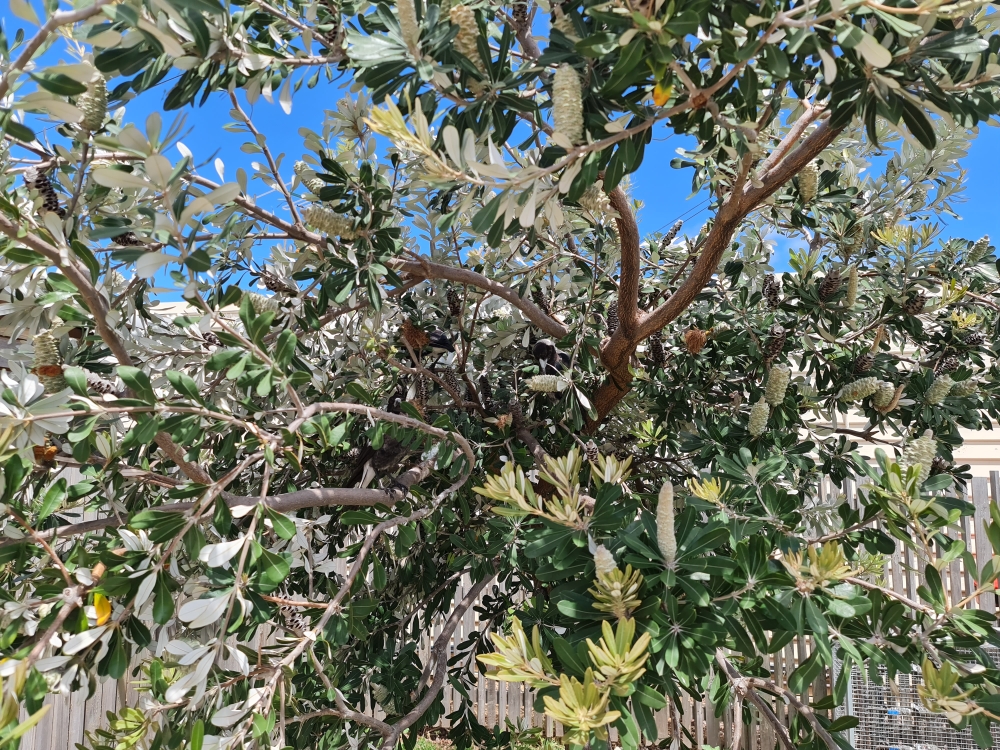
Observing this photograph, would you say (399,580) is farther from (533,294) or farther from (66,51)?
(66,51)

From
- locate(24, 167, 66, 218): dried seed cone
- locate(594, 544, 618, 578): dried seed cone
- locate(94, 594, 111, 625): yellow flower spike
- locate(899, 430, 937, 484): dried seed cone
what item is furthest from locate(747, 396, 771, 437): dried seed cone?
locate(24, 167, 66, 218): dried seed cone

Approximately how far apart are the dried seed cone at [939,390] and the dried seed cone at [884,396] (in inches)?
4.0

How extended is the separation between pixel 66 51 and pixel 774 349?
2037 mm

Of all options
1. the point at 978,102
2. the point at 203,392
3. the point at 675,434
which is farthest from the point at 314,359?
the point at 978,102

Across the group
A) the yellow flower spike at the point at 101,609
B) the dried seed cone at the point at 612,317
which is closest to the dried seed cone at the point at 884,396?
the dried seed cone at the point at 612,317

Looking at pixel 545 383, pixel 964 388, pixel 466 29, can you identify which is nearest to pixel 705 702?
pixel 964 388

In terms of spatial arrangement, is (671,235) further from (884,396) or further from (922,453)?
(922,453)

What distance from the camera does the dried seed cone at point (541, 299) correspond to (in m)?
2.18

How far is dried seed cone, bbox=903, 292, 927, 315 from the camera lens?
1.93 m

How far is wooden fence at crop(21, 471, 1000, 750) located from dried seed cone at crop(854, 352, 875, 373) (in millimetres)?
1622

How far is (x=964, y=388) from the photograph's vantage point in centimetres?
198

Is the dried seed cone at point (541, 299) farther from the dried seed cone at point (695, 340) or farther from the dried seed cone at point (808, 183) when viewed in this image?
the dried seed cone at point (808, 183)

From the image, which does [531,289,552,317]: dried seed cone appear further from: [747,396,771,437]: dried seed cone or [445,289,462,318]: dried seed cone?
[747,396,771,437]: dried seed cone

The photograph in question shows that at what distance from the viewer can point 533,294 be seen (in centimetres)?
222
